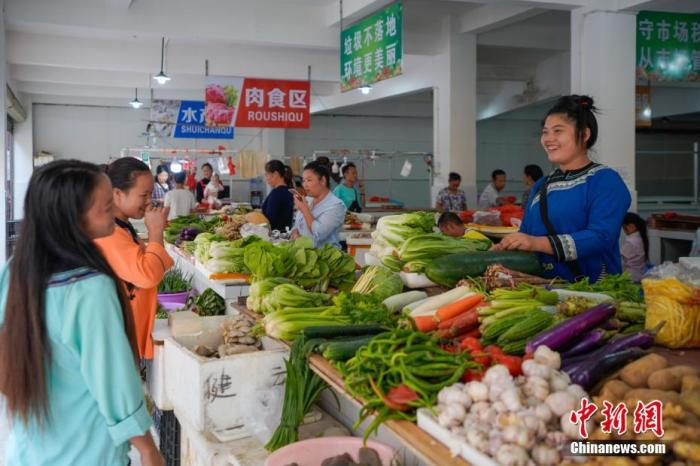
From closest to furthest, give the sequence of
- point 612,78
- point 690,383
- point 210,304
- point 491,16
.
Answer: point 690,383, point 210,304, point 612,78, point 491,16

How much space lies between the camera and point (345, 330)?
9.29ft

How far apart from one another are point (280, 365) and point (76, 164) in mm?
1440

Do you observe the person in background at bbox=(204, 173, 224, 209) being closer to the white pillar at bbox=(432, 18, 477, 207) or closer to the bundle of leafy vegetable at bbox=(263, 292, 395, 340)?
the white pillar at bbox=(432, 18, 477, 207)

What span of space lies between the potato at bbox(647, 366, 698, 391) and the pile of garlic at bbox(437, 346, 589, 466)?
0.21 metres

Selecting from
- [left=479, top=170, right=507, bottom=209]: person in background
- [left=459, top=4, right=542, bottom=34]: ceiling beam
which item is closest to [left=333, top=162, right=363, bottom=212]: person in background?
[left=479, top=170, right=507, bottom=209]: person in background

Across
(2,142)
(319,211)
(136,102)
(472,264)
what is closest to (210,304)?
(319,211)

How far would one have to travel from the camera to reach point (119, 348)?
207 centimetres

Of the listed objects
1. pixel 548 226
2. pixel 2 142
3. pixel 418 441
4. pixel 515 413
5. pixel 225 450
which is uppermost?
pixel 2 142

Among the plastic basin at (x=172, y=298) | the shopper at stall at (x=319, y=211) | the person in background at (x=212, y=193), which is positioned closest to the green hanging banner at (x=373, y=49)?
the shopper at stall at (x=319, y=211)

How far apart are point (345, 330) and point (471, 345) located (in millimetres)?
569

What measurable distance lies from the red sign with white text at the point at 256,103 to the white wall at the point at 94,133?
730 cm

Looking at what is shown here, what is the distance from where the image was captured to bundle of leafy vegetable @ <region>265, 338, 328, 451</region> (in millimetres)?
2887

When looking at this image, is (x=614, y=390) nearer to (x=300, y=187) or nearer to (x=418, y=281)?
(x=418, y=281)

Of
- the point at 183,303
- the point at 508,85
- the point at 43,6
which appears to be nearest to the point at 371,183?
the point at 508,85
